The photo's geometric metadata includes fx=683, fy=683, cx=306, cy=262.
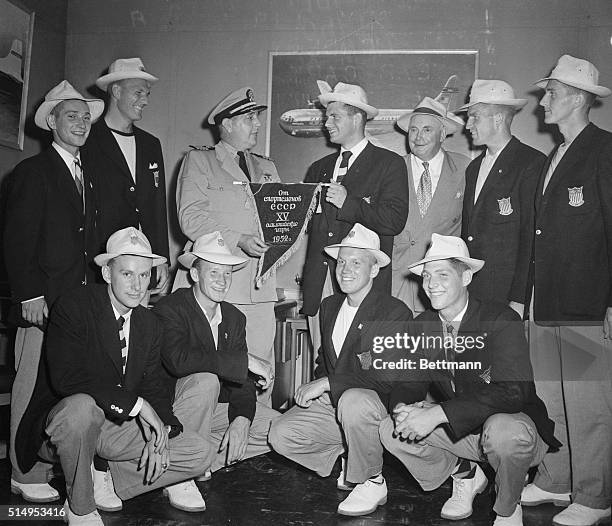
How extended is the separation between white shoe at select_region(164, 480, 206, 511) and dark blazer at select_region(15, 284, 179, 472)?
27 cm

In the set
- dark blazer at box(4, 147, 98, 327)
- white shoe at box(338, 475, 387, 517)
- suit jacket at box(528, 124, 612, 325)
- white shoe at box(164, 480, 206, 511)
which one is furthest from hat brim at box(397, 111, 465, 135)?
white shoe at box(164, 480, 206, 511)

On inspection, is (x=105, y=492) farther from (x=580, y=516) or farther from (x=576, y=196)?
(x=576, y=196)

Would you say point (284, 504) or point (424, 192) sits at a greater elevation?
point (424, 192)

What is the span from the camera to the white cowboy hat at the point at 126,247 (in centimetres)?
280

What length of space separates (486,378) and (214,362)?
113 cm

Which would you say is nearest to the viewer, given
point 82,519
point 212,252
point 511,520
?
point 82,519

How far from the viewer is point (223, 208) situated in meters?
3.50

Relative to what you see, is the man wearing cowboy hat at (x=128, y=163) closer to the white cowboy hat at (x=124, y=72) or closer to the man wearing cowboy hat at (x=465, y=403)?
the white cowboy hat at (x=124, y=72)

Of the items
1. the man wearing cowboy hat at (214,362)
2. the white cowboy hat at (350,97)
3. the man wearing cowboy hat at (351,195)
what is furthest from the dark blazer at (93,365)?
the white cowboy hat at (350,97)

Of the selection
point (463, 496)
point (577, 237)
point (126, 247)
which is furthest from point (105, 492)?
point (577, 237)

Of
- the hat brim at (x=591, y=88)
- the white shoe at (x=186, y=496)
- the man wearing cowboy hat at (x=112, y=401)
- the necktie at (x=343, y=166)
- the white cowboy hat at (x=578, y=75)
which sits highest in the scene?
the white cowboy hat at (x=578, y=75)

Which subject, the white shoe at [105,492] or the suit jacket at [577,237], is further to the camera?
the suit jacket at [577,237]

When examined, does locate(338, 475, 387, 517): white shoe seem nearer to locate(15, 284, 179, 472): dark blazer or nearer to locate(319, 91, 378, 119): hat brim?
locate(15, 284, 179, 472): dark blazer

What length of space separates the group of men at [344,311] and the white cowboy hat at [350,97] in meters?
0.01
